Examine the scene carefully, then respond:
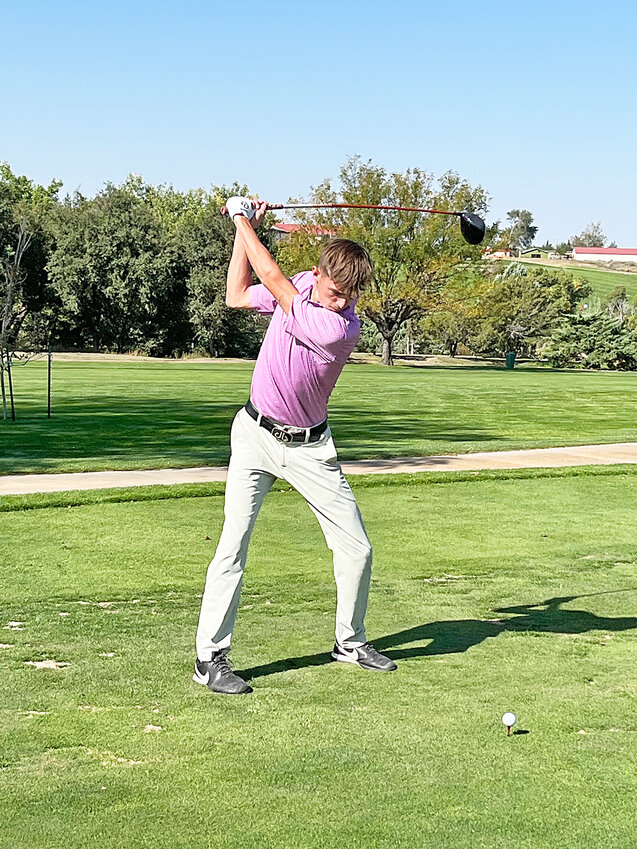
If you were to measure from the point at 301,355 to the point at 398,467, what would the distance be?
9.98 metres

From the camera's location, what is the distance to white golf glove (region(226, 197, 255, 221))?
224 inches

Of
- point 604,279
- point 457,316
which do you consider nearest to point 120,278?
point 457,316

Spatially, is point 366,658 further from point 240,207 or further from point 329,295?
point 240,207

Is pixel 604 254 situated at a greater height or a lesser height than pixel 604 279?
greater

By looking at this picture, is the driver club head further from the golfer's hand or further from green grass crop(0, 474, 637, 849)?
green grass crop(0, 474, 637, 849)

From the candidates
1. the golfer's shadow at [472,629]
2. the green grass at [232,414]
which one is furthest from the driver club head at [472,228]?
the green grass at [232,414]

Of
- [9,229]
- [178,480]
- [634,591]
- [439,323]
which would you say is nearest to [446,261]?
[439,323]

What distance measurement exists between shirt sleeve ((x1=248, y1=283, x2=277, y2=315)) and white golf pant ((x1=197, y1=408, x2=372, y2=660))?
0.53 metres

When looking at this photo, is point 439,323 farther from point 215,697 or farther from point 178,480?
point 215,697

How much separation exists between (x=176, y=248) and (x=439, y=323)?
18.0m

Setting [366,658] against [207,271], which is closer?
[366,658]

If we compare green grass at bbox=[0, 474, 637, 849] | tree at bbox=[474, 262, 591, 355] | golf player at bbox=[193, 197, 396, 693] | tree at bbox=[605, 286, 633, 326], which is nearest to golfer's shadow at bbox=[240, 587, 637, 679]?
green grass at bbox=[0, 474, 637, 849]

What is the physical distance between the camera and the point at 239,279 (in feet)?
18.7

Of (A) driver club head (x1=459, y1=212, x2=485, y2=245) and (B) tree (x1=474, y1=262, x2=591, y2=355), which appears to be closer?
(A) driver club head (x1=459, y1=212, x2=485, y2=245)
